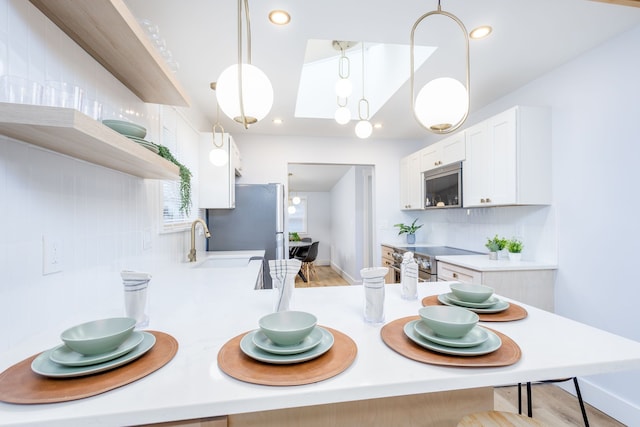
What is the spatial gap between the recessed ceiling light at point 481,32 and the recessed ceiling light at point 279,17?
46.7 inches

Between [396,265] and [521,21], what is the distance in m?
2.72

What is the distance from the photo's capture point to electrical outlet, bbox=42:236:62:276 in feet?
3.29

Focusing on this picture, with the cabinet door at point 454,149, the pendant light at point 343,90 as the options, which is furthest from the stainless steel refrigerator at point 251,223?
the cabinet door at point 454,149

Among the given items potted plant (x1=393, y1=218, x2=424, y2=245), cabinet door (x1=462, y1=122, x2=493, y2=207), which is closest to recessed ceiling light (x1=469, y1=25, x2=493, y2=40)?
cabinet door (x1=462, y1=122, x2=493, y2=207)

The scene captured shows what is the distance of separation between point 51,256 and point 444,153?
11.2 ft

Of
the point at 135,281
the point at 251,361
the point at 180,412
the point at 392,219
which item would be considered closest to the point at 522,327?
the point at 251,361

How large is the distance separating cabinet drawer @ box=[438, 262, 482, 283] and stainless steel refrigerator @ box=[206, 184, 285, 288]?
5.82 ft

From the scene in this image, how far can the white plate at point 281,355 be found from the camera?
0.77 metres

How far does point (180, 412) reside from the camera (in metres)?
0.63

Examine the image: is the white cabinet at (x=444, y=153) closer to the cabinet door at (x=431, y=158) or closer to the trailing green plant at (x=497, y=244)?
the cabinet door at (x=431, y=158)

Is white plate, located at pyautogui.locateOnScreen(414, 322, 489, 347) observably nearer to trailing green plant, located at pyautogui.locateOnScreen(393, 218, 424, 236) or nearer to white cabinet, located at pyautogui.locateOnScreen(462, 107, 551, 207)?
white cabinet, located at pyautogui.locateOnScreen(462, 107, 551, 207)

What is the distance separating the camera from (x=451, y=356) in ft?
2.71

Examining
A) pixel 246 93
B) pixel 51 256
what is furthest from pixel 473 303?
pixel 51 256

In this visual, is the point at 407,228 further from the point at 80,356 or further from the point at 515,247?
the point at 80,356
